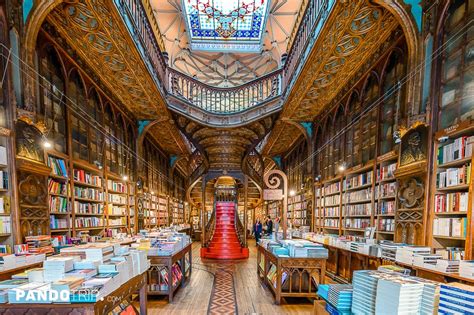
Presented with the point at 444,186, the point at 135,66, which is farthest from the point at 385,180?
the point at 135,66

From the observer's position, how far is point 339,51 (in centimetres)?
486

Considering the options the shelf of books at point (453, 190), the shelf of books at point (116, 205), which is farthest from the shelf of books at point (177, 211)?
the shelf of books at point (453, 190)

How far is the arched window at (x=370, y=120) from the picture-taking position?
5.34m

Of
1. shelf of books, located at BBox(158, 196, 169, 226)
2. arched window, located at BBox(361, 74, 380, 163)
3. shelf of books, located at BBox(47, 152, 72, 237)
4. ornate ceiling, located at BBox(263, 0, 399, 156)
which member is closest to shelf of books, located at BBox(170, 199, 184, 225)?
shelf of books, located at BBox(158, 196, 169, 226)

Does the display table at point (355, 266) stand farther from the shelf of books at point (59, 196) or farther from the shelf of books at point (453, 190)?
the shelf of books at point (59, 196)

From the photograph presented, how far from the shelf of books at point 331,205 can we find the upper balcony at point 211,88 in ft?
8.74

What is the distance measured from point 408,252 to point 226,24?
11.3m

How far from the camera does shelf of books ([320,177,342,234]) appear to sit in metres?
6.76

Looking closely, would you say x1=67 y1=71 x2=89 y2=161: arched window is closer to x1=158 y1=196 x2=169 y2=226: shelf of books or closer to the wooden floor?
the wooden floor

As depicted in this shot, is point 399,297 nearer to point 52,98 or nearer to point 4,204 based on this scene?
point 4,204

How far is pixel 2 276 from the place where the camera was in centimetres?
323

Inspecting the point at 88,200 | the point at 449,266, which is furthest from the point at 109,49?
the point at 449,266

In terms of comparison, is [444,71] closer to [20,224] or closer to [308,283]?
[308,283]

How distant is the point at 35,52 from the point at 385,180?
6.24 metres
